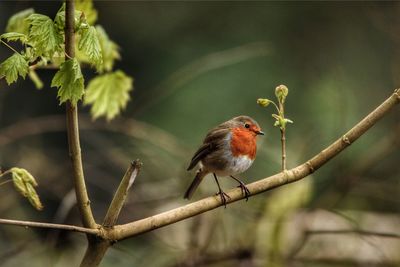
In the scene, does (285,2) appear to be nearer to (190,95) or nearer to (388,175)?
(190,95)

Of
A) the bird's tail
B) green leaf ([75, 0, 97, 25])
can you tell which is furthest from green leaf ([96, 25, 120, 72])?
the bird's tail

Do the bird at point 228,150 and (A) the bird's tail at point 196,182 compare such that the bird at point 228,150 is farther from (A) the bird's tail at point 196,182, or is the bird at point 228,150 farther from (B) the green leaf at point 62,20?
(B) the green leaf at point 62,20

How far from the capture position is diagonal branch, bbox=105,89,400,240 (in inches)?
70.5

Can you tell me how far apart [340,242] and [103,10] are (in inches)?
247

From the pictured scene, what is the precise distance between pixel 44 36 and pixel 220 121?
5.94 meters

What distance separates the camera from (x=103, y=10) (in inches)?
378

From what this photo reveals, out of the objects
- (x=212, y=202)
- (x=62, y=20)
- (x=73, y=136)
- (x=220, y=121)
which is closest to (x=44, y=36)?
(x=62, y=20)

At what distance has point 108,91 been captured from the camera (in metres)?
2.54

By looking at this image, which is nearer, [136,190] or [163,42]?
[136,190]

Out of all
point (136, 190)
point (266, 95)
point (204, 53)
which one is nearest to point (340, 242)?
point (136, 190)

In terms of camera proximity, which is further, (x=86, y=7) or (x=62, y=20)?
(x=86, y=7)

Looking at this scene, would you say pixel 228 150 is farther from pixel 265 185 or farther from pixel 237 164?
pixel 265 185

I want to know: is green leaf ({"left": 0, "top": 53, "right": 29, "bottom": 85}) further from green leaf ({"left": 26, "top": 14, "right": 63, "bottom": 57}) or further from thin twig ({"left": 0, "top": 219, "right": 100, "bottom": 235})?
thin twig ({"left": 0, "top": 219, "right": 100, "bottom": 235})

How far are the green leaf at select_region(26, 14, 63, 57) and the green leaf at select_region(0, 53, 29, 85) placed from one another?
0.06 m
